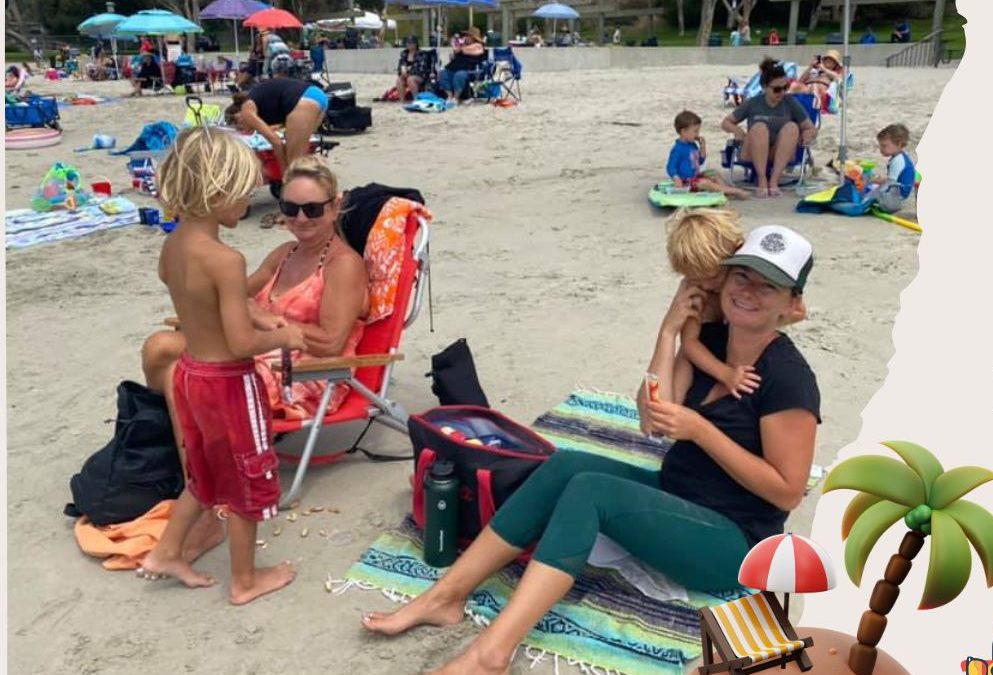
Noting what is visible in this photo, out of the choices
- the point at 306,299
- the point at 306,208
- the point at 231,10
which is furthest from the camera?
the point at 231,10

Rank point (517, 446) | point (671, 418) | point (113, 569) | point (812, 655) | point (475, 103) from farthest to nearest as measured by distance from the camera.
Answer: point (475, 103) → point (517, 446) → point (113, 569) → point (671, 418) → point (812, 655)

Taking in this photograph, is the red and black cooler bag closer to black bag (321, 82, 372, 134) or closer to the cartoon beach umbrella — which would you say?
the cartoon beach umbrella

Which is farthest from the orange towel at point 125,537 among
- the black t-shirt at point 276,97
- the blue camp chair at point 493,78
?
the blue camp chair at point 493,78

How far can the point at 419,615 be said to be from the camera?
250 cm

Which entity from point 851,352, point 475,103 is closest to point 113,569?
point 851,352

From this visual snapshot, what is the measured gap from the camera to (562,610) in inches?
102

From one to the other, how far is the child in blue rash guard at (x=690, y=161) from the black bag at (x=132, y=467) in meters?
5.83

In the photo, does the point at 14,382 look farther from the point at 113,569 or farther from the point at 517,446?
the point at 517,446

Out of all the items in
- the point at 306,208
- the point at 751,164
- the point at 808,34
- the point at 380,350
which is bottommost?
the point at 380,350

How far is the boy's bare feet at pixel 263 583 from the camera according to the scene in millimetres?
2695

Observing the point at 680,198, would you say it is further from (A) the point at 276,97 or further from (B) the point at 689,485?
(B) the point at 689,485

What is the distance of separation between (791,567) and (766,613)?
0.17m

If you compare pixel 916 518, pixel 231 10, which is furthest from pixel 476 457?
pixel 231 10

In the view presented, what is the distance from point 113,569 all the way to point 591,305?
10.5ft
